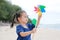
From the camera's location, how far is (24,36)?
2.41 metres

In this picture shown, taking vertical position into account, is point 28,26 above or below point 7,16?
above

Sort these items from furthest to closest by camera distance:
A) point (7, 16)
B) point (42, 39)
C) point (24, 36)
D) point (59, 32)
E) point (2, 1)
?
point (7, 16)
point (2, 1)
point (59, 32)
point (42, 39)
point (24, 36)

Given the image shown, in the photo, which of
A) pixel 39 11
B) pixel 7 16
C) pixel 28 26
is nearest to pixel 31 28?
pixel 28 26

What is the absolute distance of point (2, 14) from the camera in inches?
1069

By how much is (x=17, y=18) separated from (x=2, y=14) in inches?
980

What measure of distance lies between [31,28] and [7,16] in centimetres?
2639

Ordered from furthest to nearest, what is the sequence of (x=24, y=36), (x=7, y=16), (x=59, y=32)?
(x=7, y=16)
(x=59, y=32)
(x=24, y=36)

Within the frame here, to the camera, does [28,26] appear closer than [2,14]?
Yes

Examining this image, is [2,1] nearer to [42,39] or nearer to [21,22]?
[42,39]

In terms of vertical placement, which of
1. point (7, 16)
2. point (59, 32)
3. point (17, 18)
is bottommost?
point (7, 16)

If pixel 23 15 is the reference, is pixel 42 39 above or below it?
below

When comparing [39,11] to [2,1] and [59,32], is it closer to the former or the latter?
[59,32]

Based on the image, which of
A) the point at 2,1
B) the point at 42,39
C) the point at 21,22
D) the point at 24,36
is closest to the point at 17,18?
the point at 21,22

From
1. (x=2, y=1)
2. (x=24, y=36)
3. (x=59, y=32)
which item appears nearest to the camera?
(x=24, y=36)
